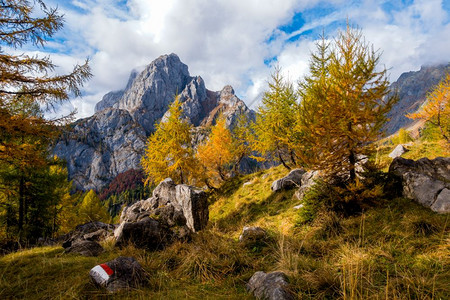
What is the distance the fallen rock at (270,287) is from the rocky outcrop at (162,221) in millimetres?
3900

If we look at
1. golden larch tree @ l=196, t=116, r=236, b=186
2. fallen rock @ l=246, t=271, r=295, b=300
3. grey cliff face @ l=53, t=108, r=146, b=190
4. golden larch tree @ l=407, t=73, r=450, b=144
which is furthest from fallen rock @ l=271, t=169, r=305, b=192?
grey cliff face @ l=53, t=108, r=146, b=190

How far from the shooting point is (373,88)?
6.73 m

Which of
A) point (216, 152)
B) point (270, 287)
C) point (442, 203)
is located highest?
point (216, 152)

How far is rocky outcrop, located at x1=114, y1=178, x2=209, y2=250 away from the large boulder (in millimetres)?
7639

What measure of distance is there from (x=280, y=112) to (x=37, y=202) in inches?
749

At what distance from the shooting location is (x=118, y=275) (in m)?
2.93

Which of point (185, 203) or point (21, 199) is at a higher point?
point (21, 199)

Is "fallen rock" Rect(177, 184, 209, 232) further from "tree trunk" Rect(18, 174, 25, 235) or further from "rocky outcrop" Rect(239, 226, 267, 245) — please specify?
"tree trunk" Rect(18, 174, 25, 235)

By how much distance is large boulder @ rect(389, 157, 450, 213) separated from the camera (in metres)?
5.76

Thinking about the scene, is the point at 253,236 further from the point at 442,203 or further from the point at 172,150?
the point at 172,150

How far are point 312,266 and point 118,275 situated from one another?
3142 millimetres

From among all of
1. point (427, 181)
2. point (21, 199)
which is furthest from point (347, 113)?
point (21, 199)

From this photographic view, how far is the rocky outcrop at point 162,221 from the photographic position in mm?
5965

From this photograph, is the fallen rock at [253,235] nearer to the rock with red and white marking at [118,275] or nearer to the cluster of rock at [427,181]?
the rock with red and white marking at [118,275]
